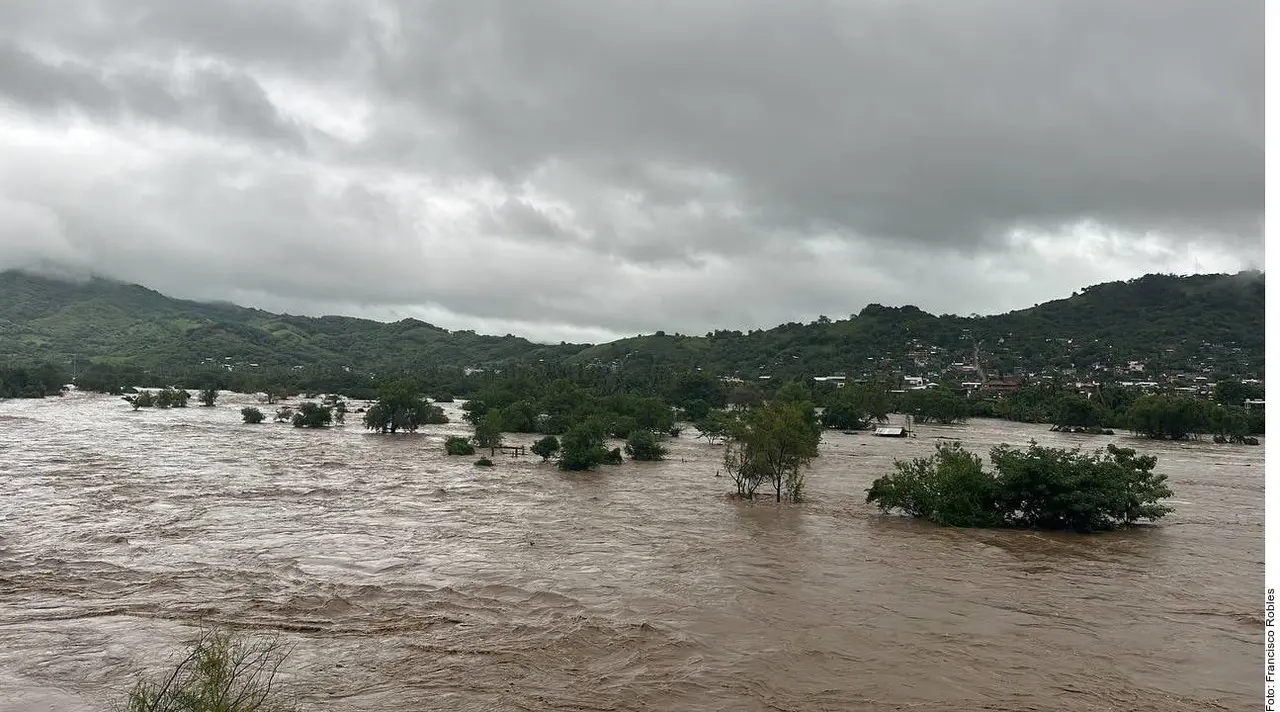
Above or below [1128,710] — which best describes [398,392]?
above

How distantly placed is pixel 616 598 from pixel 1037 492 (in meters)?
18.6

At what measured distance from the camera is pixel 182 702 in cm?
839

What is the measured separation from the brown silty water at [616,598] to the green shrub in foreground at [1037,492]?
116 cm

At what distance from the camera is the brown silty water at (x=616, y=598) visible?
13852 millimetres

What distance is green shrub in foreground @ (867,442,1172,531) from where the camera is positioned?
2878 centimetres

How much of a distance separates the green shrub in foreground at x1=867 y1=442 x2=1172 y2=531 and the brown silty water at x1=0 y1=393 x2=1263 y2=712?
1.16m

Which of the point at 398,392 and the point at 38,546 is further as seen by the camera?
the point at 398,392

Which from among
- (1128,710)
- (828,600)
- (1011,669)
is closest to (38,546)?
(828,600)

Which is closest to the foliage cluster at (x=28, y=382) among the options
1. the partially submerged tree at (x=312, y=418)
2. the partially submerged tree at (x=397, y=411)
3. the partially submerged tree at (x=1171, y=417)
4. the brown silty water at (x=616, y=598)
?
the partially submerged tree at (x=312, y=418)

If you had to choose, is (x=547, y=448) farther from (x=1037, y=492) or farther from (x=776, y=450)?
(x=1037, y=492)

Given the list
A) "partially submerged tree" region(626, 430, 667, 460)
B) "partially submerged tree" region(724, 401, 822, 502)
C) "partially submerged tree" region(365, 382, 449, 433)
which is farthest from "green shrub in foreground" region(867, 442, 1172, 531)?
"partially submerged tree" region(365, 382, 449, 433)

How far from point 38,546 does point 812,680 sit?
939 inches

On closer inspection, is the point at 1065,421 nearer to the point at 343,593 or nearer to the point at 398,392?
the point at 398,392

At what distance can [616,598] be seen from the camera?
64.3ft
